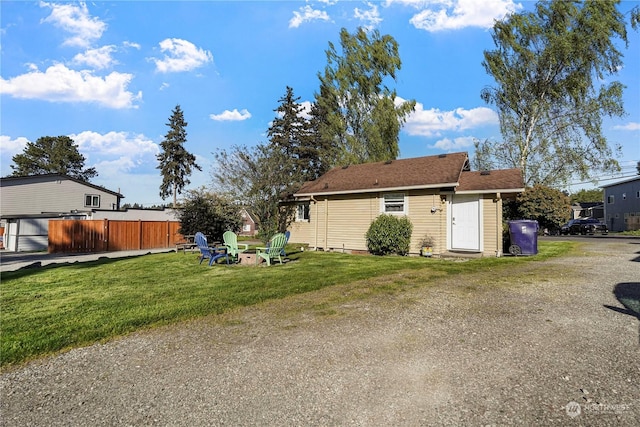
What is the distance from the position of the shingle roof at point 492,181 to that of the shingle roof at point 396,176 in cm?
48

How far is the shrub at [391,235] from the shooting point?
42.6 ft

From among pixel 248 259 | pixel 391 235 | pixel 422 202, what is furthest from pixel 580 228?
pixel 248 259

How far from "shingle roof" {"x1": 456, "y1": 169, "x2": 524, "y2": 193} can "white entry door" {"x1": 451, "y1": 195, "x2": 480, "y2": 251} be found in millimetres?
429

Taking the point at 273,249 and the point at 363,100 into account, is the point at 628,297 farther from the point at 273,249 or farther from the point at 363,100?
the point at 363,100

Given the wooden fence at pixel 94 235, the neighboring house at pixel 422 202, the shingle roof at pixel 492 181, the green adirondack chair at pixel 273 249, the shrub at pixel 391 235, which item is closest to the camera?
the green adirondack chair at pixel 273 249

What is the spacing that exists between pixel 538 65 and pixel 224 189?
22964mm

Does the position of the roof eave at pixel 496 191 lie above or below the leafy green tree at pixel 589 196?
below

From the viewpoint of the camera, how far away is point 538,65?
76.9ft

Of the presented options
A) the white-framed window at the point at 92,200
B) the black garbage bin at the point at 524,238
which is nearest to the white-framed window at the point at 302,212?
the black garbage bin at the point at 524,238

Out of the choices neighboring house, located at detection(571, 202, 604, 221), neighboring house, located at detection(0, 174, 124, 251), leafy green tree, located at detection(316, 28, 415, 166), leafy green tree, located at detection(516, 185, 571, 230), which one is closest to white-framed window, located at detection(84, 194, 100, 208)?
neighboring house, located at detection(0, 174, 124, 251)

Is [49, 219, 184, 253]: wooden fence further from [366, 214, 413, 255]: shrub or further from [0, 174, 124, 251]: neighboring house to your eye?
[366, 214, 413, 255]: shrub

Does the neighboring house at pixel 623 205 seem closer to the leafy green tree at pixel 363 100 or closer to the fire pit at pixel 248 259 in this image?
the leafy green tree at pixel 363 100

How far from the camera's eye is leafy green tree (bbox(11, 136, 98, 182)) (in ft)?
178

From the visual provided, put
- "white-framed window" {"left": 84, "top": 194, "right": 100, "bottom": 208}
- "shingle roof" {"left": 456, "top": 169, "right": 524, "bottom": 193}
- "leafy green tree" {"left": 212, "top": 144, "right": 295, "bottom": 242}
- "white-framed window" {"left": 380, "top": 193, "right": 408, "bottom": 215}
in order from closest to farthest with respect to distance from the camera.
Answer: "shingle roof" {"left": 456, "top": 169, "right": 524, "bottom": 193}, "white-framed window" {"left": 380, "top": 193, "right": 408, "bottom": 215}, "leafy green tree" {"left": 212, "top": 144, "right": 295, "bottom": 242}, "white-framed window" {"left": 84, "top": 194, "right": 100, "bottom": 208}
